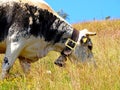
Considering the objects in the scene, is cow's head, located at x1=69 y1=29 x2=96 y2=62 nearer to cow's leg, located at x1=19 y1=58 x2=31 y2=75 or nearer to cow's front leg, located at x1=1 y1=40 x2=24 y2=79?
cow's leg, located at x1=19 y1=58 x2=31 y2=75

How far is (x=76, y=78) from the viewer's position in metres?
7.54

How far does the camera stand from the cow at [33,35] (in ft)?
33.0

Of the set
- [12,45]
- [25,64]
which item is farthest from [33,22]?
[25,64]

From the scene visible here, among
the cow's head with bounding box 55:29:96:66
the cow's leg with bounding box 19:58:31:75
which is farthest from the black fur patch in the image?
the cow's leg with bounding box 19:58:31:75

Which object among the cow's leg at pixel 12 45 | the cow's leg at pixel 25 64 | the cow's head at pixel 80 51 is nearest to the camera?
the cow's leg at pixel 12 45

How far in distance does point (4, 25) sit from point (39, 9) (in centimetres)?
105

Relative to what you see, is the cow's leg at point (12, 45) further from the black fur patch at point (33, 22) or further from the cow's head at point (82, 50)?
the cow's head at point (82, 50)

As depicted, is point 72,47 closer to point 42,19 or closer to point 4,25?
point 42,19

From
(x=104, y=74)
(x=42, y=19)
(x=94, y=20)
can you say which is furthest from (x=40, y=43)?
(x=94, y=20)

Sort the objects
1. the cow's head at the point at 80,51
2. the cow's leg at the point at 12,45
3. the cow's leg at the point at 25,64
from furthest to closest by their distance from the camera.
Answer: the cow's head at the point at 80,51, the cow's leg at the point at 25,64, the cow's leg at the point at 12,45

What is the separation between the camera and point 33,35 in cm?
1035

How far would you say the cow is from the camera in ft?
33.0

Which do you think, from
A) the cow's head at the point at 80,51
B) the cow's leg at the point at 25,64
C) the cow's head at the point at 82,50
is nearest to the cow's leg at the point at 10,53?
the cow's leg at the point at 25,64

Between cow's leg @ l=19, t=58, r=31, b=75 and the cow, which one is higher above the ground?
the cow
